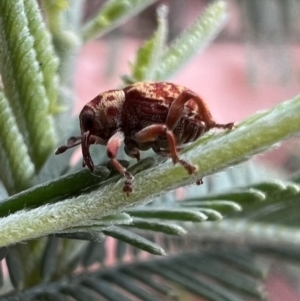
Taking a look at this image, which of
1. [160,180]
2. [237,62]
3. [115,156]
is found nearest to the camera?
[160,180]

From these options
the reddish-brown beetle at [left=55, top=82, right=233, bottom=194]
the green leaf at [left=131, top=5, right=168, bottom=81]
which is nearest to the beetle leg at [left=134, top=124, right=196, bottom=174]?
the reddish-brown beetle at [left=55, top=82, right=233, bottom=194]

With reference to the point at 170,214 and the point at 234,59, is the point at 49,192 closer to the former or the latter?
the point at 170,214

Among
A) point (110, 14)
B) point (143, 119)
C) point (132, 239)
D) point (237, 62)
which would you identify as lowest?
point (132, 239)

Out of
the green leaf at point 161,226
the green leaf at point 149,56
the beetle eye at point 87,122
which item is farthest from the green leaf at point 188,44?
the green leaf at point 161,226

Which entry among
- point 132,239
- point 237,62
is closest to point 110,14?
point 132,239

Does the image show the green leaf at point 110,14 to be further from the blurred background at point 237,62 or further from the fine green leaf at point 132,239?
the fine green leaf at point 132,239
